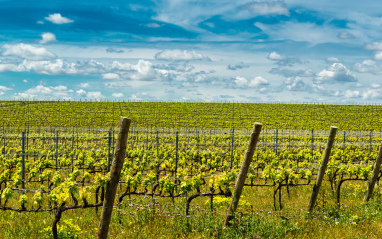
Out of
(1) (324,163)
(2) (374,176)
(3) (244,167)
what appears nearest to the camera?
(3) (244,167)

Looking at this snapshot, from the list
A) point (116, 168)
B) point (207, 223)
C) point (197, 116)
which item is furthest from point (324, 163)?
point (197, 116)

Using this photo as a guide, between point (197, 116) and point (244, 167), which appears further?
point (197, 116)

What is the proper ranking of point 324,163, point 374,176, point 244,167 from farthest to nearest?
1. point 374,176
2. point 324,163
3. point 244,167

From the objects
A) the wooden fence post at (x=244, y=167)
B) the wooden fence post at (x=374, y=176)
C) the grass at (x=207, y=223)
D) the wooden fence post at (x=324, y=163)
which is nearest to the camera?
the grass at (x=207, y=223)

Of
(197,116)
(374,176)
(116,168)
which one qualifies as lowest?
(374,176)

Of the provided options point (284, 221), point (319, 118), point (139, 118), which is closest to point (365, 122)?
point (319, 118)

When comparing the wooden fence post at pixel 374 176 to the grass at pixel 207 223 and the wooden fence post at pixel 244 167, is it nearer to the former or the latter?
the grass at pixel 207 223

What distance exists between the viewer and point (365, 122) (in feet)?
198

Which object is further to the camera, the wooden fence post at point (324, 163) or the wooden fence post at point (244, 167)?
the wooden fence post at point (324, 163)

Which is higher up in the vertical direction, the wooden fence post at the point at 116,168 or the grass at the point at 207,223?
the wooden fence post at the point at 116,168

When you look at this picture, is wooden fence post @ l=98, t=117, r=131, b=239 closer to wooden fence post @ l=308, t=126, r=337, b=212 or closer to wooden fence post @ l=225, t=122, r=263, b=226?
wooden fence post @ l=225, t=122, r=263, b=226

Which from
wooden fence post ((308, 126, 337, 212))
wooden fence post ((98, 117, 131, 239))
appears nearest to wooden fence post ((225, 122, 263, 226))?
wooden fence post ((308, 126, 337, 212))

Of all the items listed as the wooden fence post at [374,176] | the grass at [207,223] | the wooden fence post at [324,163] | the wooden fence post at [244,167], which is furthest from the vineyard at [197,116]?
the wooden fence post at [244,167]

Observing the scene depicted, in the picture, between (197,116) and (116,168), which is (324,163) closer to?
(116,168)
